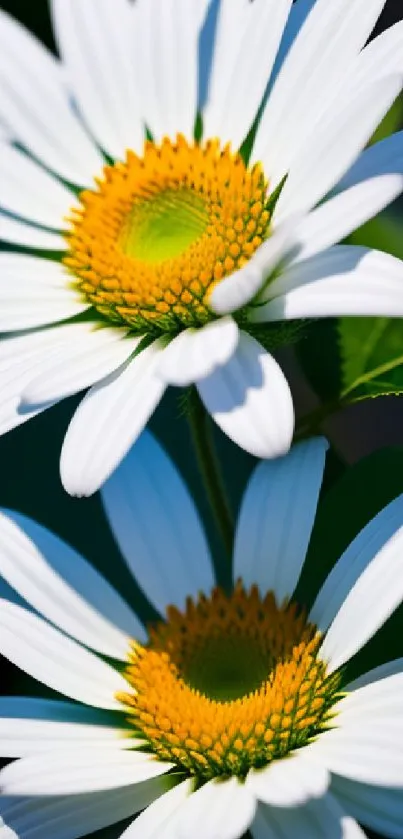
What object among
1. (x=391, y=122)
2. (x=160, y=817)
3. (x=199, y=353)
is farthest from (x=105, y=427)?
(x=391, y=122)

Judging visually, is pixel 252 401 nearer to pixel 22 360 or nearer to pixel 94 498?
pixel 22 360

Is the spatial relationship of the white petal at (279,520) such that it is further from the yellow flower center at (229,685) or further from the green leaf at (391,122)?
the green leaf at (391,122)

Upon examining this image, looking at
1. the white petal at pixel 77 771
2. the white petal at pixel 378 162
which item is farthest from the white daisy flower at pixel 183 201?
the white petal at pixel 77 771

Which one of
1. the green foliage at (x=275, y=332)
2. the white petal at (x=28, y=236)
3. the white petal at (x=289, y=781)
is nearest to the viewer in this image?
the white petal at (x=289, y=781)

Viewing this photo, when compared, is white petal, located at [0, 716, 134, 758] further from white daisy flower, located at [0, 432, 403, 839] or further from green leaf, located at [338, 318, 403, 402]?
green leaf, located at [338, 318, 403, 402]

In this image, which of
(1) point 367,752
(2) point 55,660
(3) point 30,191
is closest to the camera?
(1) point 367,752

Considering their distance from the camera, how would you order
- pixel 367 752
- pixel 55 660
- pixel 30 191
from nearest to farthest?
1. pixel 367 752
2. pixel 55 660
3. pixel 30 191

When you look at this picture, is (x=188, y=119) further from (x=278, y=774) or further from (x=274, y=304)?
(x=278, y=774)
